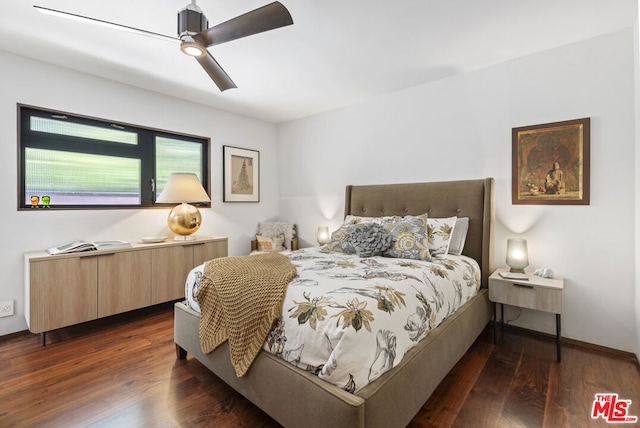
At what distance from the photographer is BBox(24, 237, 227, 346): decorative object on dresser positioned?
233 centimetres

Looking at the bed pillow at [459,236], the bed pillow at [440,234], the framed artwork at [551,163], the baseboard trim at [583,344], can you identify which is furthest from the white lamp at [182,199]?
the baseboard trim at [583,344]

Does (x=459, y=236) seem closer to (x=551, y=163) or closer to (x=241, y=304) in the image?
(x=551, y=163)

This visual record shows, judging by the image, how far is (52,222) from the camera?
8.84 ft

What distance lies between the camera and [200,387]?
6.04ft

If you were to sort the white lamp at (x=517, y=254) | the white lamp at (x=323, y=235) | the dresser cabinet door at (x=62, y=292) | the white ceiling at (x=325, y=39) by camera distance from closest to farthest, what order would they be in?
1. the white ceiling at (x=325, y=39)
2. the dresser cabinet door at (x=62, y=292)
3. the white lamp at (x=517, y=254)
4. the white lamp at (x=323, y=235)

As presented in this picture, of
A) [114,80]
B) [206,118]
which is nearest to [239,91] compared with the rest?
[206,118]

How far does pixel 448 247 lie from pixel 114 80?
3694mm

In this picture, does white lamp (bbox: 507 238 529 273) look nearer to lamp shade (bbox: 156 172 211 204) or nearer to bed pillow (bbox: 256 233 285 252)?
bed pillow (bbox: 256 233 285 252)

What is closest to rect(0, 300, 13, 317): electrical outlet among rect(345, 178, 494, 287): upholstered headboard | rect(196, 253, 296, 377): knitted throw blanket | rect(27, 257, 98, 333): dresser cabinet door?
rect(27, 257, 98, 333): dresser cabinet door

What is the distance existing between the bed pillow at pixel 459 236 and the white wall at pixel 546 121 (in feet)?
1.07

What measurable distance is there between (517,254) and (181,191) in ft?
10.7

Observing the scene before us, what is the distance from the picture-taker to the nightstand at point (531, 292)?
6.97 ft

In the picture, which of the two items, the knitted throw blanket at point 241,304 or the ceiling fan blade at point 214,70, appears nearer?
the knitted throw blanket at point 241,304

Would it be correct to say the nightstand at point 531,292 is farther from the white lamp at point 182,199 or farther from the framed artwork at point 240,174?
the framed artwork at point 240,174
